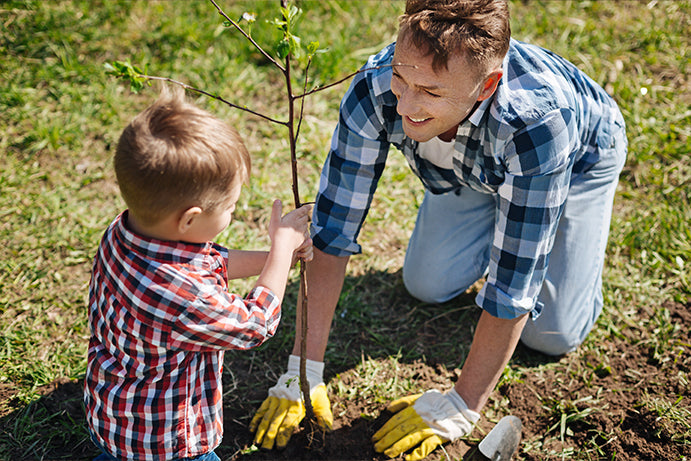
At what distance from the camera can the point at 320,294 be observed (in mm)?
2332

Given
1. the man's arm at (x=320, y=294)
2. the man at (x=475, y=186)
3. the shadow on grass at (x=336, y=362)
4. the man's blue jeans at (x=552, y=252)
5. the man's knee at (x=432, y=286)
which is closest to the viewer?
the man at (x=475, y=186)

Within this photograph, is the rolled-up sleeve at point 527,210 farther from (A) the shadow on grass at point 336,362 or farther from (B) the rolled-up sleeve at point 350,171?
(A) the shadow on grass at point 336,362

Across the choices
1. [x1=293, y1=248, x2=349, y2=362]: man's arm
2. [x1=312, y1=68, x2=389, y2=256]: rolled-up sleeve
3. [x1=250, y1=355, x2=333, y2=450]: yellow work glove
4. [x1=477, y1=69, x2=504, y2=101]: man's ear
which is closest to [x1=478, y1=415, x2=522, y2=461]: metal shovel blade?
[x1=250, y1=355, x2=333, y2=450]: yellow work glove

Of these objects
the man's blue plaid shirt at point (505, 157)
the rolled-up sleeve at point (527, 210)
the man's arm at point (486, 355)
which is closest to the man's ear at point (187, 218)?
the man's blue plaid shirt at point (505, 157)

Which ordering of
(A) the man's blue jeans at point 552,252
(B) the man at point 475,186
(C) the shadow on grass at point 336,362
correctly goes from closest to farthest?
(B) the man at point 475,186
(C) the shadow on grass at point 336,362
(A) the man's blue jeans at point 552,252

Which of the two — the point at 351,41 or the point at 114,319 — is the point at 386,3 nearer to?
the point at 351,41

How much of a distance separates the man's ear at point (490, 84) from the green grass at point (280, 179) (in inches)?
46.7

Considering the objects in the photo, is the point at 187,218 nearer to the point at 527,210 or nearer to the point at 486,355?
the point at 527,210

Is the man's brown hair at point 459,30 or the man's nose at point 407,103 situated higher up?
the man's brown hair at point 459,30

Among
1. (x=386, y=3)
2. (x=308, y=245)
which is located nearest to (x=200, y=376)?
(x=308, y=245)

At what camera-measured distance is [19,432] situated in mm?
2197

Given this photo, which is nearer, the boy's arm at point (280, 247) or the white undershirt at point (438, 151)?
the boy's arm at point (280, 247)

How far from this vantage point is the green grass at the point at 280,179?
2518mm

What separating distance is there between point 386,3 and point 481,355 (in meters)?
3.02
